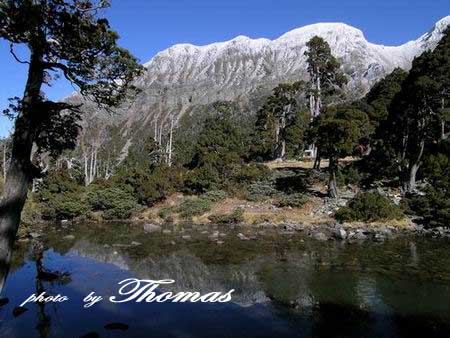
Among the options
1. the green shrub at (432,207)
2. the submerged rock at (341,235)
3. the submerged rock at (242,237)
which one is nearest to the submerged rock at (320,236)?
the submerged rock at (341,235)

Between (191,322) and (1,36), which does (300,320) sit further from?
(1,36)

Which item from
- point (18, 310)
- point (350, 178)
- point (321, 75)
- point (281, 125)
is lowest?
point (18, 310)

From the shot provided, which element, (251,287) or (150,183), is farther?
(150,183)

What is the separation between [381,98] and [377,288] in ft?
133

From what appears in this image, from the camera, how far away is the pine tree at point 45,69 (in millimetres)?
9326

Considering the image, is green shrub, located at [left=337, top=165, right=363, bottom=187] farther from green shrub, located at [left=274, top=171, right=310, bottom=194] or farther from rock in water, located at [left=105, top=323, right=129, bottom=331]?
rock in water, located at [left=105, top=323, right=129, bottom=331]

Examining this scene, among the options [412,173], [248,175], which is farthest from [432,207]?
[248,175]

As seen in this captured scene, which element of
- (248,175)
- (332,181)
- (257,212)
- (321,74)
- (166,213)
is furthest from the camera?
(321,74)

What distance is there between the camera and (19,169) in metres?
9.60

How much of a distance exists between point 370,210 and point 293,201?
27.9 feet

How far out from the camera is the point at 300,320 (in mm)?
14742

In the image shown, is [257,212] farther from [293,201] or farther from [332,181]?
[332,181]

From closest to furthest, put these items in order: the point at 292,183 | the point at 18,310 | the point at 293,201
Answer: the point at 18,310
the point at 293,201
the point at 292,183

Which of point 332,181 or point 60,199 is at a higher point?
point 60,199
